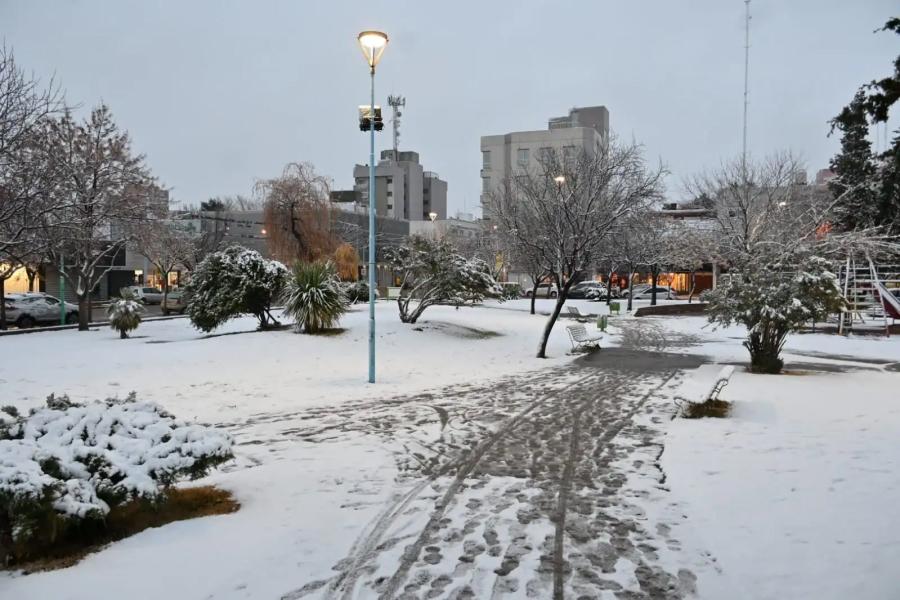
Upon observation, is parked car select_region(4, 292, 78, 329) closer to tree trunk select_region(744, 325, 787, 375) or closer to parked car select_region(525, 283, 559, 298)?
tree trunk select_region(744, 325, 787, 375)

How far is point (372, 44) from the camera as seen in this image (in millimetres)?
11867

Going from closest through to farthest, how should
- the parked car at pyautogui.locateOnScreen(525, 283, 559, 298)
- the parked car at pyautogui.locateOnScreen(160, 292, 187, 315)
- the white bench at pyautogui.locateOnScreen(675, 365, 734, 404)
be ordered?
the white bench at pyautogui.locateOnScreen(675, 365, 734, 404)
the parked car at pyautogui.locateOnScreen(160, 292, 187, 315)
the parked car at pyautogui.locateOnScreen(525, 283, 559, 298)

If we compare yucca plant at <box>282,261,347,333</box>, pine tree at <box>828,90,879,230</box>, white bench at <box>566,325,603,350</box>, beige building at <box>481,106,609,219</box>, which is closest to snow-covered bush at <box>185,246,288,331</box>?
yucca plant at <box>282,261,347,333</box>

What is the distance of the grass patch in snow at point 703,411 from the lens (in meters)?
9.13

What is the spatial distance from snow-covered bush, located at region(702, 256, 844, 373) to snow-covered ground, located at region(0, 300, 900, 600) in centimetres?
94

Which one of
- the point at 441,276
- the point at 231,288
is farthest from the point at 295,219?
the point at 441,276

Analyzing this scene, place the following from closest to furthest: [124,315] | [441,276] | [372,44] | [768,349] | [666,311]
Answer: [372,44] < [768,349] < [124,315] < [441,276] < [666,311]

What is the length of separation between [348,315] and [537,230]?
7622 mm

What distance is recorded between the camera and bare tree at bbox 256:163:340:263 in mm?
36031

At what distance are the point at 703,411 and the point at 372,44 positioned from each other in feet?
28.9

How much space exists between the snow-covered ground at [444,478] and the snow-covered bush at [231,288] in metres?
3.45

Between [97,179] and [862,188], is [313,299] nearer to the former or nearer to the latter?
[97,179]

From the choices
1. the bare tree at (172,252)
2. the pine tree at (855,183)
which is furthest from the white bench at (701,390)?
the bare tree at (172,252)

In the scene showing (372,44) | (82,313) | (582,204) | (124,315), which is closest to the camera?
(372,44)
